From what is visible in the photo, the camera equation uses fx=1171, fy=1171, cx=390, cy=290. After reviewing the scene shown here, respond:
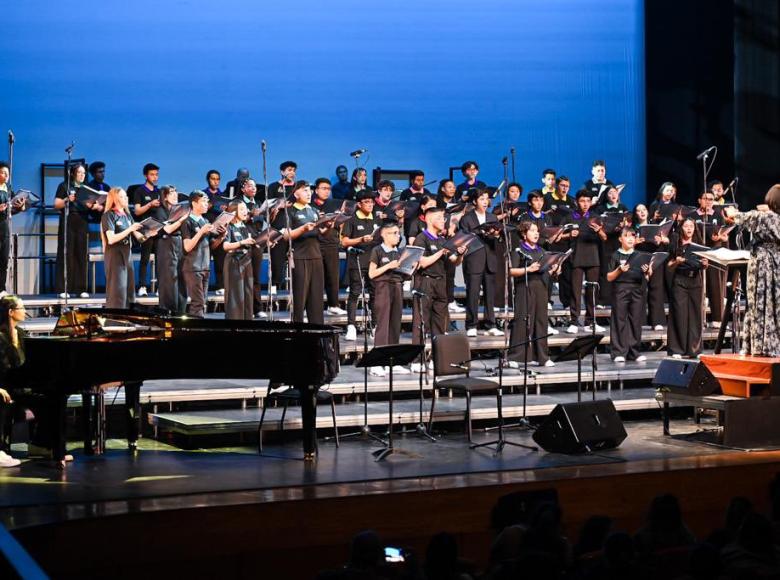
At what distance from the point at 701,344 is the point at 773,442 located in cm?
313

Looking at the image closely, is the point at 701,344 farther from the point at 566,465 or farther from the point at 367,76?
the point at 367,76

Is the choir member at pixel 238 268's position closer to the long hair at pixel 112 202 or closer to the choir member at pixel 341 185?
the long hair at pixel 112 202

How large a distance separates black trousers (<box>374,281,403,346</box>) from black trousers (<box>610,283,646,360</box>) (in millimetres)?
2400

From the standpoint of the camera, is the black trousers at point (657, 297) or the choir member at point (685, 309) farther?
the black trousers at point (657, 297)

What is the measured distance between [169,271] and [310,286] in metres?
1.35

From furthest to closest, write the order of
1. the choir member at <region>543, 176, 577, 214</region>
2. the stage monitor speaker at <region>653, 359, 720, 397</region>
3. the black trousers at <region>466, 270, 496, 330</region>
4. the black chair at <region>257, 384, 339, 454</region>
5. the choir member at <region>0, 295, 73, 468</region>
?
the choir member at <region>543, 176, 577, 214</region>
the black trousers at <region>466, 270, 496, 330</region>
the stage monitor speaker at <region>653, 359, 720, 397</region>
the black chair at <region>257, 384, 339, 454</region>
the choir member at <region>0, 295, 73, 468</region>

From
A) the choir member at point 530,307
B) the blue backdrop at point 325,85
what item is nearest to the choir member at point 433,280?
the choir member at point 530,307

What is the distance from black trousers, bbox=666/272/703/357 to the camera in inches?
471

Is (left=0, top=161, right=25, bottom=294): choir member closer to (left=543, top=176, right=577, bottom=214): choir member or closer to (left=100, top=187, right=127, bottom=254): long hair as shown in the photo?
(left=100, top=187, right=127, bottom=254): long hair

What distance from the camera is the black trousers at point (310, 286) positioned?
11.0 m

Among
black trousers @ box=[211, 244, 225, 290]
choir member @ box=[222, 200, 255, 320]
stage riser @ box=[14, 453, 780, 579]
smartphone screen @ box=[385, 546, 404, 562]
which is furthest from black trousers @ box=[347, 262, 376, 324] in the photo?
smartphone screen @ box=[385, 546, 404, 562]

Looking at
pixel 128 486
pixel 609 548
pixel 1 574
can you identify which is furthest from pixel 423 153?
pixel 1 574

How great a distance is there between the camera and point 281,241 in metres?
12.3

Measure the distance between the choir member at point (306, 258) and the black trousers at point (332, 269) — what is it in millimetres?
1051
